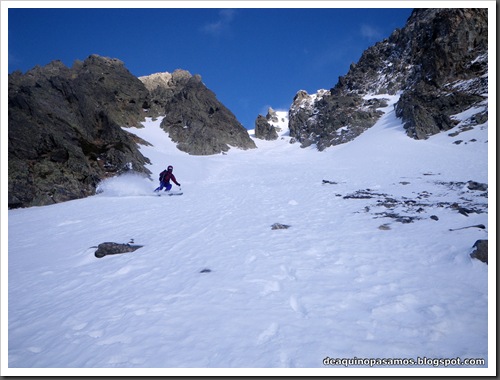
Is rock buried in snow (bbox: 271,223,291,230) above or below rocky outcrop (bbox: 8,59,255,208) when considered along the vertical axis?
below

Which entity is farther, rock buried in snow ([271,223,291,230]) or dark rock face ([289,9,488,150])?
dark rock face ([289,9,488,150])

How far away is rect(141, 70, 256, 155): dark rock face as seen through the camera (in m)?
58.4

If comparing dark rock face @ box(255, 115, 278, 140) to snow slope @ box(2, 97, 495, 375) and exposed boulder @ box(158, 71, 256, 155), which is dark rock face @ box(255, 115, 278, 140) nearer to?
exposed boulder @ box(158, 71, 256, 155)

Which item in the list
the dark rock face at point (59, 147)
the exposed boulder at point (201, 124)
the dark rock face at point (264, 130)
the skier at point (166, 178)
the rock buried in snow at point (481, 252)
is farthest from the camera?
the dark rock face at point (264, 130)

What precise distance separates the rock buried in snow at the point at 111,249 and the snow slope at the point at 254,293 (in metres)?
0.22

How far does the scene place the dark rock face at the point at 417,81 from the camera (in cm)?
4063

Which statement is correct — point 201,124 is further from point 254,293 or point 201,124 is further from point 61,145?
point 254,293

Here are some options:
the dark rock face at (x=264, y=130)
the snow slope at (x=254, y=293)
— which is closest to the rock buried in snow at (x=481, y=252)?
the snow slope at (x=254, y=293)

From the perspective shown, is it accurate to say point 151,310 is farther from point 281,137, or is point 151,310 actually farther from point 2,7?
point 281,137

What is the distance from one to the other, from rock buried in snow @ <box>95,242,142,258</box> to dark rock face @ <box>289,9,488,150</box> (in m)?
40.9

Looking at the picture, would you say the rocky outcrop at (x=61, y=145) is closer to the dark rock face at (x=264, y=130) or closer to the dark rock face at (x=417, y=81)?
the dark rock face at (x=417, y=81)

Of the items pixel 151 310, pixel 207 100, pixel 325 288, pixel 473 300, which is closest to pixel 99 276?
pixel 151 310

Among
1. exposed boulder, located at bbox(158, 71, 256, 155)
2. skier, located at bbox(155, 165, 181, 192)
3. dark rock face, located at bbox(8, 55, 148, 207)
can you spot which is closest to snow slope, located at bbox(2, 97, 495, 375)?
dark rock face, located at bbox(8, 55, 148, 207)

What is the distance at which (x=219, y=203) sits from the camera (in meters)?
15.0
